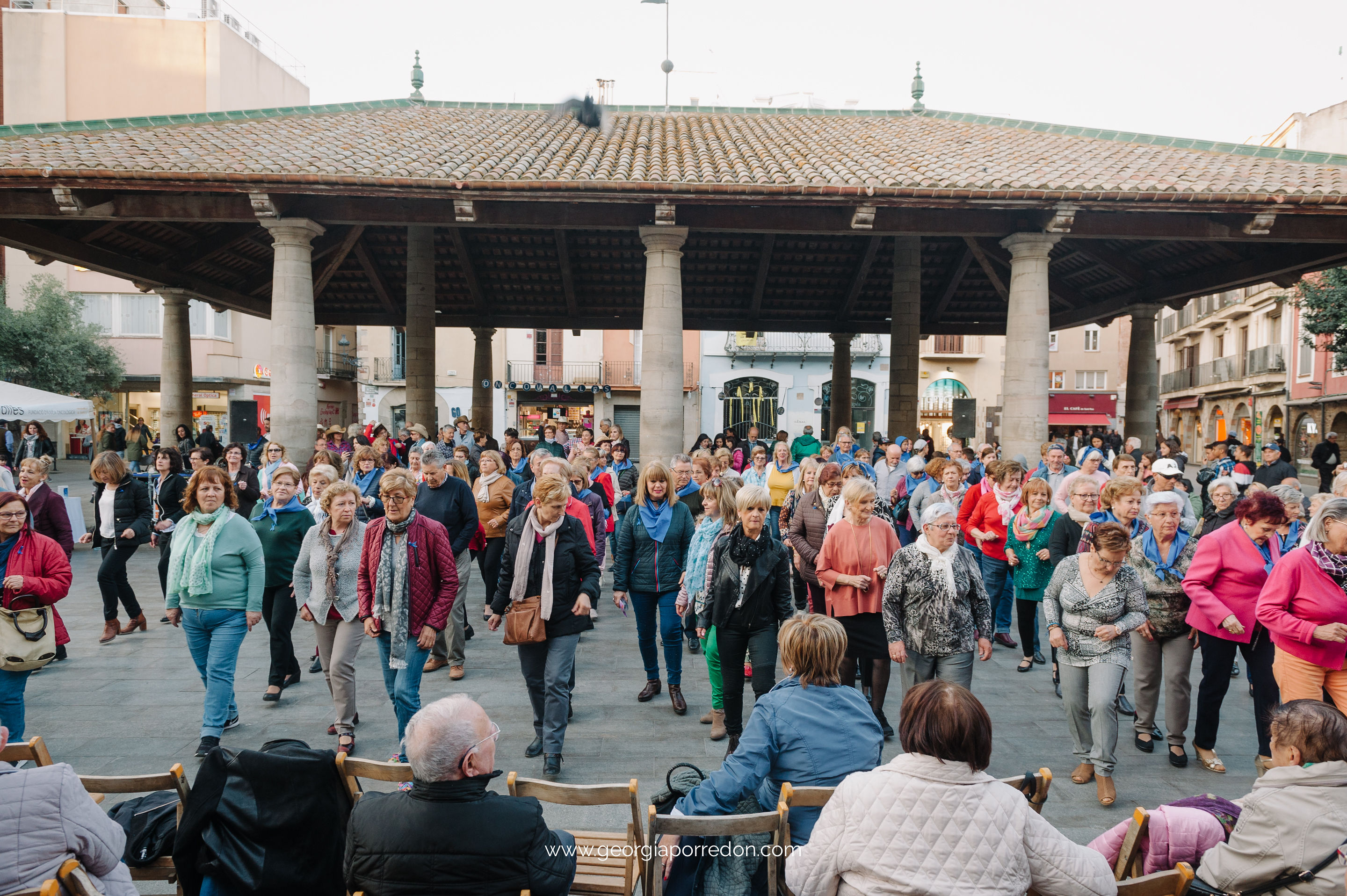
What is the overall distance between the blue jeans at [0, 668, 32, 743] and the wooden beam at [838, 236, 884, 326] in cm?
1403

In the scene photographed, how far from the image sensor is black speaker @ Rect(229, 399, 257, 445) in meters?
13.8

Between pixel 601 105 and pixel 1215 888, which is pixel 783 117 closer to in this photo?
pixel 601 105

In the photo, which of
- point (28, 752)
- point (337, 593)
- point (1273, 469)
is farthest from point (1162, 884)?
point (1273, 469)

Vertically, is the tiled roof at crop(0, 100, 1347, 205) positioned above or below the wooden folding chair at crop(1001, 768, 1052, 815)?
above

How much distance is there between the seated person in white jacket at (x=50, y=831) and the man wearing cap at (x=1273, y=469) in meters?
11.3

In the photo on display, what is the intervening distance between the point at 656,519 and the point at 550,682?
158 centimetres

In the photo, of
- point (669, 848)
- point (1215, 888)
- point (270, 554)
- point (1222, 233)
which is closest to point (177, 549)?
point (270, 554)

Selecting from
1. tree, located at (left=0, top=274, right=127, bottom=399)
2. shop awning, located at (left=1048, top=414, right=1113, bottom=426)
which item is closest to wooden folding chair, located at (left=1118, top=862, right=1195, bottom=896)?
tree, located at (left=0, top=274, right=127, bottom=399)

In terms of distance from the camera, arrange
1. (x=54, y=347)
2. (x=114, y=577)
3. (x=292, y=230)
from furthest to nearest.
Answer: (x=54, y=347) < (x=292, y=230) < (x=114, y=577)

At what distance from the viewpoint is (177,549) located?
457 cm

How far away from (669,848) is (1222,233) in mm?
11996

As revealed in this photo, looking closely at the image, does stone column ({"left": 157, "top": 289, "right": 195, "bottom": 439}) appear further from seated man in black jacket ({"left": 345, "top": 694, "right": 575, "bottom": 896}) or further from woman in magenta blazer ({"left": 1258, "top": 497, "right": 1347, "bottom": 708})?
woman in magenta blazer ({"left": 1258, "top": 497, "right": 1347, "bottom": 708})

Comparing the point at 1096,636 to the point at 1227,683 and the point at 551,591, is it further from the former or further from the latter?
the point at 551,591

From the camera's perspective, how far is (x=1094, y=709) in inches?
156
